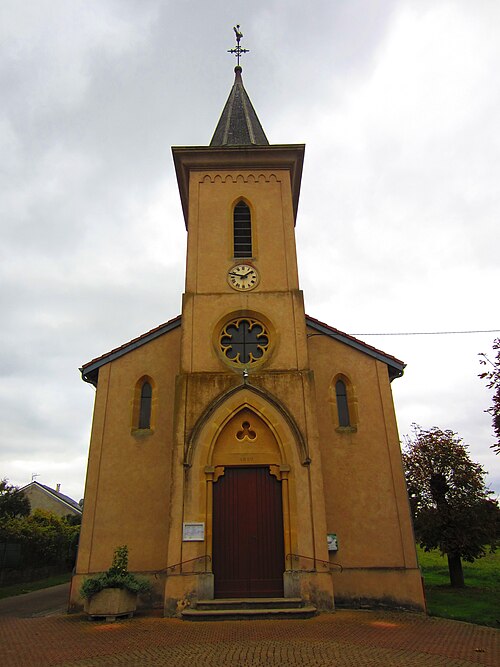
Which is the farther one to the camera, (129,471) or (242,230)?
(242,230)

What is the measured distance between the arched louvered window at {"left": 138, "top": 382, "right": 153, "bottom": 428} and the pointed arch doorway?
122 inches

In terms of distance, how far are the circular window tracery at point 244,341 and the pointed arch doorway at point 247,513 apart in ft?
6.02

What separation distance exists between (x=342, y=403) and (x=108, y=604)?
27.8 ft

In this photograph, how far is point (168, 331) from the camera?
16.2m

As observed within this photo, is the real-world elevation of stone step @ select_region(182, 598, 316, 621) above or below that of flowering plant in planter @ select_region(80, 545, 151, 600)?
below

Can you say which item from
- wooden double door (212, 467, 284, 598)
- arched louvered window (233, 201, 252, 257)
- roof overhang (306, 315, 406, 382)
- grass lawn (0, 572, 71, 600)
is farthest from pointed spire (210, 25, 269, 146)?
grass lawn (0, 572, 71, 600)

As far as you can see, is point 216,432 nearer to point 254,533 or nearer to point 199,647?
point 254,533

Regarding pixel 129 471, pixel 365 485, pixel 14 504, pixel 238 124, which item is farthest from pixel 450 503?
pixel 14 504

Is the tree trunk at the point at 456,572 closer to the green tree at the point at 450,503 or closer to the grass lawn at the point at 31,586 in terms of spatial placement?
the green tree at the point at 450,503

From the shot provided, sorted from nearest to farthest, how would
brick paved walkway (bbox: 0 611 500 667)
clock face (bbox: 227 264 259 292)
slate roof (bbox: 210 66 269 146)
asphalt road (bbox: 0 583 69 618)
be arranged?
brick paved walkway (bbox: 0 611 500 667) → asphalt road (bbox: 0 583 69 618) → clock face (bbox: 227 264 259 292) → slate roof (bbox: 210 66 269 146)

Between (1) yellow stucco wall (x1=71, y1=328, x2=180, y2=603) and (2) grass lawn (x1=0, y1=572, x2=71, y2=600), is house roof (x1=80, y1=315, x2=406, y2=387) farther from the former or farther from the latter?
(2) grass lawn (x1=0, y1=572, x2=71, y2=600)

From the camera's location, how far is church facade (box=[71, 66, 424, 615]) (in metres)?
12.1

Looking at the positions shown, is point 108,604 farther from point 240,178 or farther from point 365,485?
point 240,178

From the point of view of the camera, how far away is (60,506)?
41.5 m
